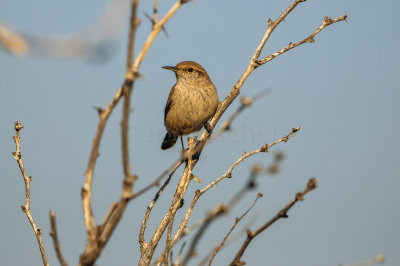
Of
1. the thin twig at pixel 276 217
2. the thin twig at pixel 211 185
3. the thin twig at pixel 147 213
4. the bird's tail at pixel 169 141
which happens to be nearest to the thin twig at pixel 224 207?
the thin twig at pixel 276 217

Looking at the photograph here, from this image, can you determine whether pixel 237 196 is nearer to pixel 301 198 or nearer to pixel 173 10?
pixel 301 198

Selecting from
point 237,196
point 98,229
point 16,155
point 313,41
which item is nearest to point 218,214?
point 237,196

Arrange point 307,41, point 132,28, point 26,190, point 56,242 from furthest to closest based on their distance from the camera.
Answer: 1. point 307,41
2. point 26,190
3. point 56,242
4. point 132,28

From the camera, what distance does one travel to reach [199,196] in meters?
3.48

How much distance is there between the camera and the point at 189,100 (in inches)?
284

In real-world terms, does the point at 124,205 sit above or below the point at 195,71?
below

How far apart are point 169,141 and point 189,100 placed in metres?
1.65

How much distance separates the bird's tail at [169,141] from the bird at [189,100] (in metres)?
0.31

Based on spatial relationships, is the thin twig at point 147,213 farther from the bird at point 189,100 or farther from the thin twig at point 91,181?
the bird at point 189,100

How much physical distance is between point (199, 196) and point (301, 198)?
5.49 ft

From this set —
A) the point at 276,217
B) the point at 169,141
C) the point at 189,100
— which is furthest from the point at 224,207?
the point at 169,141

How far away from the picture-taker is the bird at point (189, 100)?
7.07 m

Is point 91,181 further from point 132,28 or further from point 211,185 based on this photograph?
point 211,185

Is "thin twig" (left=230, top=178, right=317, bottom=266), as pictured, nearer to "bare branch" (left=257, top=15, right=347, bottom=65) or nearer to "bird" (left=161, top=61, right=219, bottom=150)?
"bare branch" (left=257, top=15, right=347, bottom=65)
